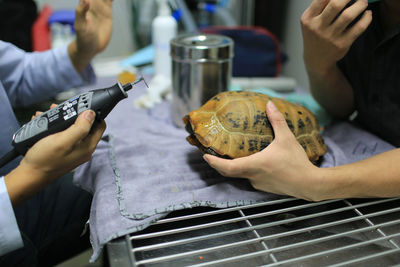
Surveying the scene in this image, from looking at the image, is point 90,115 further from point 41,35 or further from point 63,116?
point 41,35

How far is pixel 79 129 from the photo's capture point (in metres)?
0.52

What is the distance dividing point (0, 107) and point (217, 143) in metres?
0.46

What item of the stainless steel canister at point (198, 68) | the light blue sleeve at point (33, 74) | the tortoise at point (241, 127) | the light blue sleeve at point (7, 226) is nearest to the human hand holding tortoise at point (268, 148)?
the tortoise at point (241, 127)

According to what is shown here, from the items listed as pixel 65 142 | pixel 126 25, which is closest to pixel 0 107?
pixel 65 142

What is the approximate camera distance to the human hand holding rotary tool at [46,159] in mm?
519

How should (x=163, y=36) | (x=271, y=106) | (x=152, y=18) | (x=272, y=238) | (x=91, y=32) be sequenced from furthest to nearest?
(x=152, y=18), (x=163, y=36), (x=91, y=32), (x=271, y=106), (x=272, y=238)

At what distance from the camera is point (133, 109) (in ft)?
3.32

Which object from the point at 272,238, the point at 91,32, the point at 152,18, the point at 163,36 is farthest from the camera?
the point at 152,18

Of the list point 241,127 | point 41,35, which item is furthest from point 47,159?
point 41,35

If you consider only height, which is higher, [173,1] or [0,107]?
[173,1]

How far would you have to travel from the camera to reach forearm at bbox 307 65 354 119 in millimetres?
815

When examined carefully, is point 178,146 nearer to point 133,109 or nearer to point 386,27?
point 133,109

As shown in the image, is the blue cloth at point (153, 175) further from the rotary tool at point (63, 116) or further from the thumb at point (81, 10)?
the thumb at point (81, 10)

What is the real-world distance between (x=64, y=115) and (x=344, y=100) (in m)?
0.71
